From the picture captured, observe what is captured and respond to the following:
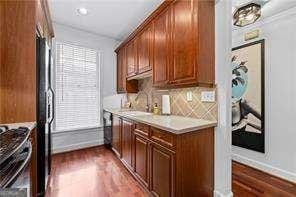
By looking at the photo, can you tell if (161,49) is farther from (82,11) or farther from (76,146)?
(76,146)

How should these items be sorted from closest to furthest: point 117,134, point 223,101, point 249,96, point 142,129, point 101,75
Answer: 1. point 223,101
2. point 142,129
3. point 249,96
4. point 117,134
5. point 101,75

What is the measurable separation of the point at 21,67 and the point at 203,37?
1889 mm

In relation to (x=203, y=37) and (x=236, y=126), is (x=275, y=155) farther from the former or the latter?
(x=203, y=37)

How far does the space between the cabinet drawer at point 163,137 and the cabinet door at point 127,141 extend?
0.65 meters

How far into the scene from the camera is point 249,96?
292 centimetres

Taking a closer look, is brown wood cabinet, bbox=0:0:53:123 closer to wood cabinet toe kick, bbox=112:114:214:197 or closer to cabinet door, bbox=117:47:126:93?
wood cabinet toe kick, bbox=112:114:214:197

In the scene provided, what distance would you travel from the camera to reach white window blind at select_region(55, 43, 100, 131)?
382 cm

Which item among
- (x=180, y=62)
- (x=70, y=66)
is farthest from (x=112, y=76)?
(x=180, y=62)

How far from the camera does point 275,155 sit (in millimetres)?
2600

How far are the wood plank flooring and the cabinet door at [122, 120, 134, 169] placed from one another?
0.20m

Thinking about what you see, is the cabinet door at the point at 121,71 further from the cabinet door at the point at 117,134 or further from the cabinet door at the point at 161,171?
the cabinet door at the point at 161,171

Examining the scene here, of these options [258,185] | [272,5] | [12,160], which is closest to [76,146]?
[12,160]

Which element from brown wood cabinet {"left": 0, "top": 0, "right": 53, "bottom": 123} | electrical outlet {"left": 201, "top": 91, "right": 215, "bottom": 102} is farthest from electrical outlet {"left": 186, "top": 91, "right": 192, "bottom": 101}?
brown wood cabinet {"left": 0, "top": 0, "right": 53, "bottom": 123}

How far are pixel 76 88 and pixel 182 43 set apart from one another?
9.37 ft
